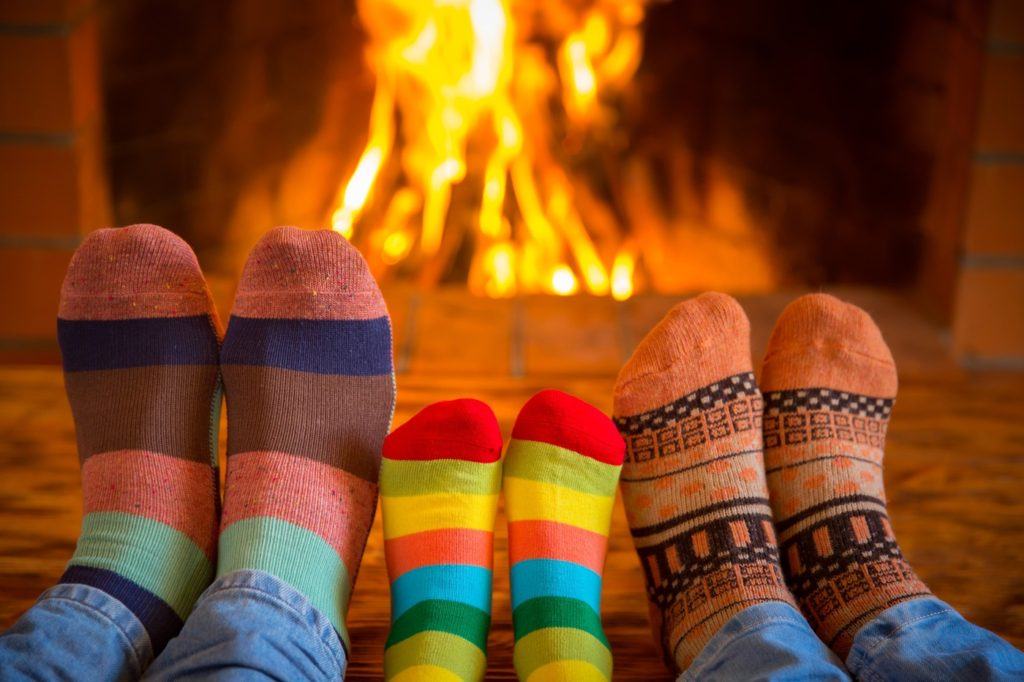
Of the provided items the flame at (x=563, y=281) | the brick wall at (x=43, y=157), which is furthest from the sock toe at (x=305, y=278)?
the flame at (x=563, y=281)

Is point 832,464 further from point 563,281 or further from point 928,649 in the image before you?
point 563,281

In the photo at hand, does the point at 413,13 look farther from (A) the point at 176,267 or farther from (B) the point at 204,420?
(B) the point at 204,420

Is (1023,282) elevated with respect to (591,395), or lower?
elevated

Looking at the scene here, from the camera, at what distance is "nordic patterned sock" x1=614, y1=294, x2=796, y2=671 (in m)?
0.80

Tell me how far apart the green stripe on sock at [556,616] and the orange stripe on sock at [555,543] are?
4cm

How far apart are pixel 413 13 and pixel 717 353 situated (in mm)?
895

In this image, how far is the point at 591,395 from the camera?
4.33 ft

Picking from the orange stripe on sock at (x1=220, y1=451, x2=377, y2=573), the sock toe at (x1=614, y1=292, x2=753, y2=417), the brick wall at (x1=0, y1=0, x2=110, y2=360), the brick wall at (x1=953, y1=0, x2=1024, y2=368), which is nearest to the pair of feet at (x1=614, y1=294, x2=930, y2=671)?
the sock toe at (x1=614, y1=292, x2=753, y2=417)

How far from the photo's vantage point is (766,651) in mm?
663

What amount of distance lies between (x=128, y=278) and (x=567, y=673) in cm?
53

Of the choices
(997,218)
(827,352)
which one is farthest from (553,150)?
(827,352)

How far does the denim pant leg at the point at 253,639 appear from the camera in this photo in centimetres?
60

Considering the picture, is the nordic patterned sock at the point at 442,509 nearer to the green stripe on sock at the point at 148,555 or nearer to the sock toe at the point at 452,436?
the sock toe at the point at 452,436

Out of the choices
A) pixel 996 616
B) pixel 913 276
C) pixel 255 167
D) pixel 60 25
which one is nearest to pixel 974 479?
pixel 996 616
